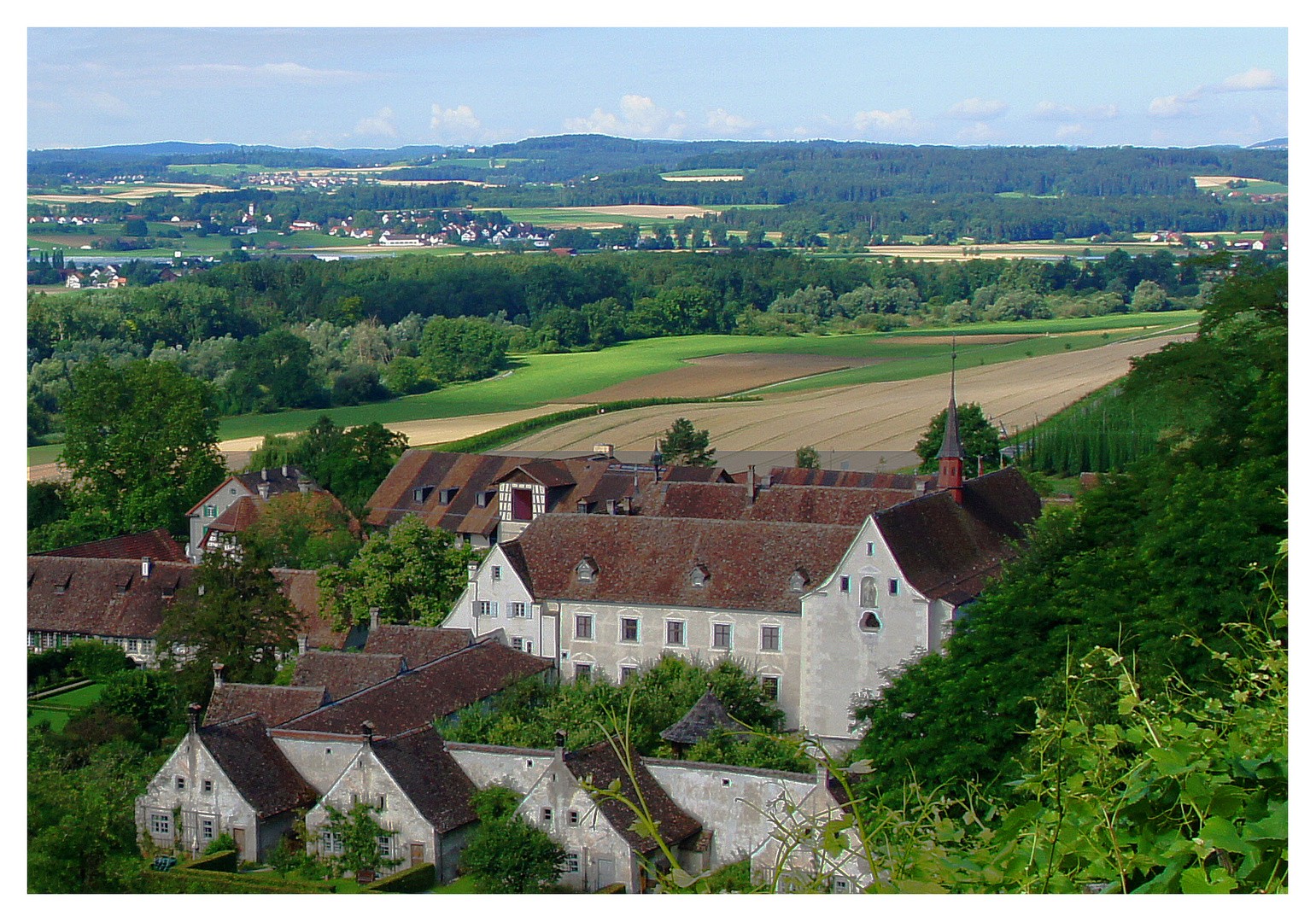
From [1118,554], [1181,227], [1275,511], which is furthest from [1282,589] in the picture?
[1181,227]

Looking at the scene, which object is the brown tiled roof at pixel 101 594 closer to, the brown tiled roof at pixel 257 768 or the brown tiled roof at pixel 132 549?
the brown tiled roof at pixel 132 549

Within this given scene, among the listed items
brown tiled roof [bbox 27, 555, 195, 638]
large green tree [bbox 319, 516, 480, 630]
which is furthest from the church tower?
brown tiled roof [bbox 27, 555, 195, 638]

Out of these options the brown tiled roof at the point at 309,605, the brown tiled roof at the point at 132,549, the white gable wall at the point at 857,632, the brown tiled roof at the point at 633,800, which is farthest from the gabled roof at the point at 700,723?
the brown tiled roof at the point at 132,549

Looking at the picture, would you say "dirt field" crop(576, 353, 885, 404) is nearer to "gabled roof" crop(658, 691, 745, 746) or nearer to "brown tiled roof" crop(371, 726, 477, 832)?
"gabled roof" crop(658, 691, 745, 746)

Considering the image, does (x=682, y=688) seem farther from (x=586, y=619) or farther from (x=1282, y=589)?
(x=1282, y=589)

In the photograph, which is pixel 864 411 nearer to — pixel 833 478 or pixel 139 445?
pixel 833 478

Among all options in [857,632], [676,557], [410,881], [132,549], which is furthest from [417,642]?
[132,549]
